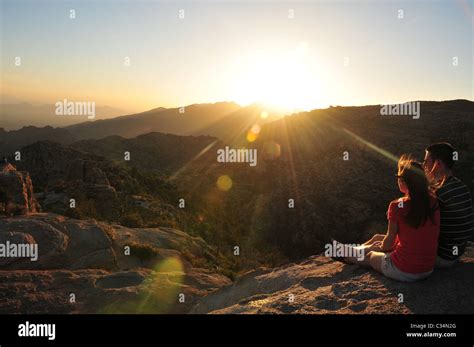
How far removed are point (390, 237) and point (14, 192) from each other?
11.5 metres

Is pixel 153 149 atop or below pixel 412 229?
atop

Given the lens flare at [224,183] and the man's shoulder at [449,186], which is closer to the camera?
the man's shoulder at [449,186]

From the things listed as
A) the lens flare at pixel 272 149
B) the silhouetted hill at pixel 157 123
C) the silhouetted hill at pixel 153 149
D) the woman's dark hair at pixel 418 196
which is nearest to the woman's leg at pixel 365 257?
the woman's dark hair at pixel 418 196

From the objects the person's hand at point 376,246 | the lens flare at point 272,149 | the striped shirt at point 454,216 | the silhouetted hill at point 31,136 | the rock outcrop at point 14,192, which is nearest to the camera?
the striped shirt at point 454,216

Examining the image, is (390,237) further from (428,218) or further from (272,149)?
(272,149)

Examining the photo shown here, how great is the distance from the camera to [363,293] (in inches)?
221

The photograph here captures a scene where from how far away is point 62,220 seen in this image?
11352mm

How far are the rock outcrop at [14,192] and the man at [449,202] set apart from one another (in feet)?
37.8

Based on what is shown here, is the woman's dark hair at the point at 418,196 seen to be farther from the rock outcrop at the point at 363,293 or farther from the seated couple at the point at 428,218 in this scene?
the rock outcrop at the point at 363,293

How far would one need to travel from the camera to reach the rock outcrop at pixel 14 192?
1139 cm

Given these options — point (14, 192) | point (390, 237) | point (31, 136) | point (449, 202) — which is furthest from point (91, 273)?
point (31, 136)
